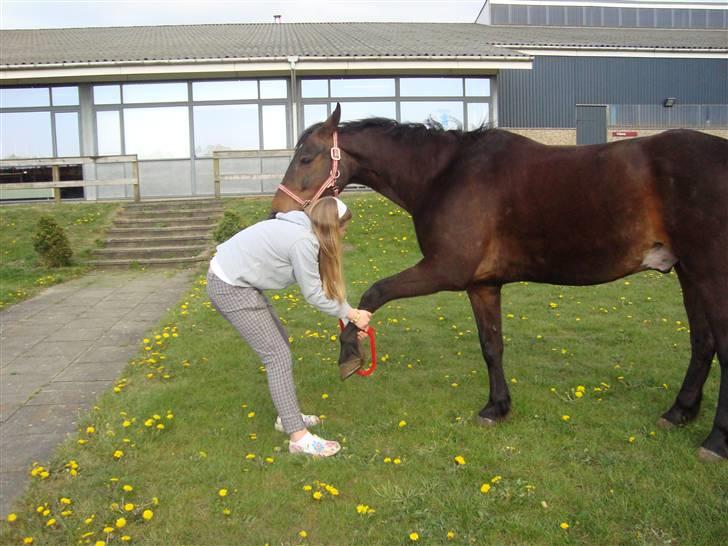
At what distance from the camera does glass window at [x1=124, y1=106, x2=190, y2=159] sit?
18.8 m

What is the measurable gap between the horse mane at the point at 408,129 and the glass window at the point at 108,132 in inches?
645

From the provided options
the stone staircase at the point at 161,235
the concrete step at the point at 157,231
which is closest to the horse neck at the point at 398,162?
the stone staircase at the point at 161,235

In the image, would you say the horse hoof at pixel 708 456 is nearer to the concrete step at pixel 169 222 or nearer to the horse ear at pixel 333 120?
the horse ear at pixel 333 120

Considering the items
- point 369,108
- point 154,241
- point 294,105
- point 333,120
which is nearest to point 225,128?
point 294,105

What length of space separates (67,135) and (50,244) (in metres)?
8.67

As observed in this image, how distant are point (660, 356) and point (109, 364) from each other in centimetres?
523

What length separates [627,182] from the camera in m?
3.76

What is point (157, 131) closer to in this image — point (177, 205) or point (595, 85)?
point (177, 205)

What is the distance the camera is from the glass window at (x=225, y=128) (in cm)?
1889

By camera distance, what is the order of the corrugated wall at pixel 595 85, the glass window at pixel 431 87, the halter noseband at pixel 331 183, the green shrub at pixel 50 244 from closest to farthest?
the halter noseband at pixel 331 183 → the green shrub at pixel 50 244 → the glass window at pixel 431 87 → the corrugated wall at pixel 595 85

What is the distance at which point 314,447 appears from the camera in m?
3.91

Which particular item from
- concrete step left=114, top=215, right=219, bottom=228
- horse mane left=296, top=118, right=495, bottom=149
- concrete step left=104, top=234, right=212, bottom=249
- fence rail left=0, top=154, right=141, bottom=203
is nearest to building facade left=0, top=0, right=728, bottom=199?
fence rail left=0, top=154, right=141, bottom=203

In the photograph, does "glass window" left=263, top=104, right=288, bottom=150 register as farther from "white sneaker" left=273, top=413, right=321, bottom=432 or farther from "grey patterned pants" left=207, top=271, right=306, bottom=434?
"grey patterned pants" left=207, top=271, right=306, bottom=434

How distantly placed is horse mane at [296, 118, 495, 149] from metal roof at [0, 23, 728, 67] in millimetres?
14074
